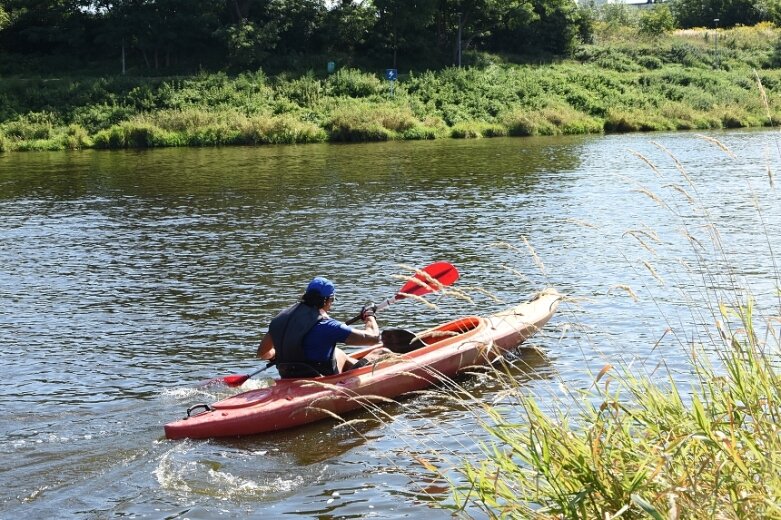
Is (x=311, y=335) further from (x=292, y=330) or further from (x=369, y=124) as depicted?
(x=369, y=124)

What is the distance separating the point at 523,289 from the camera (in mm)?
11805

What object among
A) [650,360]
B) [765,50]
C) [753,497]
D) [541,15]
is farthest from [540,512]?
[765,50]

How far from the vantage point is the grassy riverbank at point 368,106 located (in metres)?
35.2

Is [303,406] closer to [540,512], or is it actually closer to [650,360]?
[650,360]

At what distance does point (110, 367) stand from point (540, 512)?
6280 mm

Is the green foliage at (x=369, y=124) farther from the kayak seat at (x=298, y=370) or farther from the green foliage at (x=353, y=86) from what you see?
the kayak seat at (x=298, y=370)

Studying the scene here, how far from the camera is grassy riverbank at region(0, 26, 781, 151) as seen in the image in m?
35.2

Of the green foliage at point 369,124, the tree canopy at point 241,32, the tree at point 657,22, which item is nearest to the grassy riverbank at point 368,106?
the green foliage at point 369,124

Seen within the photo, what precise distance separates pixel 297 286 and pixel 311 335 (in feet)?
15.1


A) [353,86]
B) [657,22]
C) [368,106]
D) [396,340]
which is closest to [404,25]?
[353,86]

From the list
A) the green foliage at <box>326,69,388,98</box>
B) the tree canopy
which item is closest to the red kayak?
the green foliage at <box>326,69,388,98</box>

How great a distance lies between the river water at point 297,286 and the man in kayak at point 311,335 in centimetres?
53

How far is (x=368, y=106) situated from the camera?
38.5 meters

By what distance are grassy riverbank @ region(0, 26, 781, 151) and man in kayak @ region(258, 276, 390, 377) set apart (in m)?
28.1
